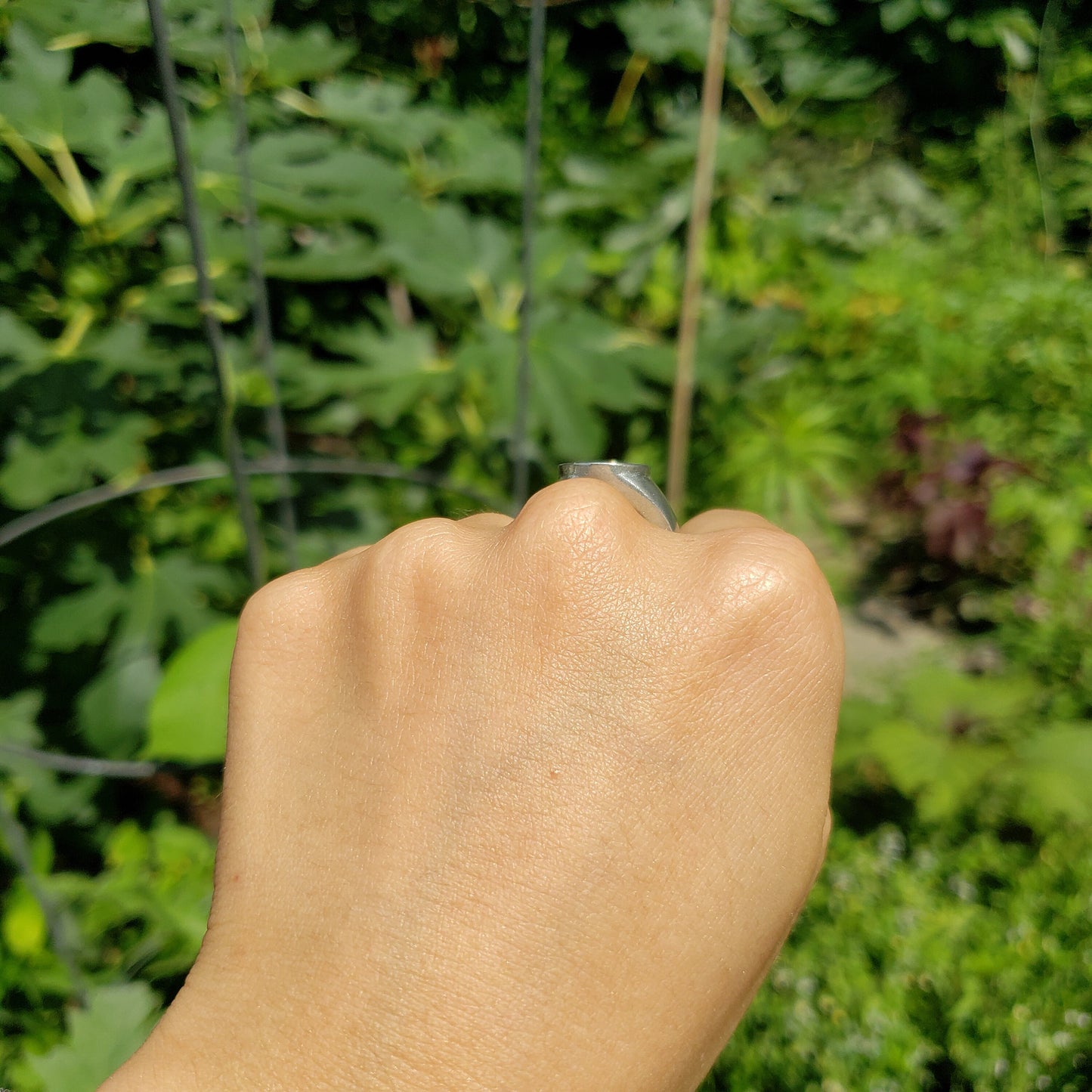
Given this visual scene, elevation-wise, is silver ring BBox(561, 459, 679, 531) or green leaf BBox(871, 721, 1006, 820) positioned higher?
silver ring BBox(561, 459, 679, 531)

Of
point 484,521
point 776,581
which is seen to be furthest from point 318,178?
point 776,581

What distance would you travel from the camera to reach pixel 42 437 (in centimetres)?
93

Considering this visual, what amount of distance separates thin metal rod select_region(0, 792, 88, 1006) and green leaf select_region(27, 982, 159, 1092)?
19cm

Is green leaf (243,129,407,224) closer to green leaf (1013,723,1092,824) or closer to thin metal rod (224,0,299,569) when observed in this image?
thin metal rod (224,0,299,569)

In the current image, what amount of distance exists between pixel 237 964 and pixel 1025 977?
1.20m

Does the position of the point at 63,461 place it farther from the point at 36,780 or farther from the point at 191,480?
the point at 36,780

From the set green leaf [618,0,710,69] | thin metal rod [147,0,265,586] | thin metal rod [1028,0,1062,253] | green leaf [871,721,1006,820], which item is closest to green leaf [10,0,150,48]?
thin metal rod [147,0,265,586]

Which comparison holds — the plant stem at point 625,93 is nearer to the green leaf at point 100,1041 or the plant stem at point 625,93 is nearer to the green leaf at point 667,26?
the green leaf at point 667,26

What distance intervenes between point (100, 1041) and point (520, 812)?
0.68 meters

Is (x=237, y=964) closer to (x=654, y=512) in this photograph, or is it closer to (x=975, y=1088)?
(x=654, y=512)

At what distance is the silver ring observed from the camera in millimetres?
418

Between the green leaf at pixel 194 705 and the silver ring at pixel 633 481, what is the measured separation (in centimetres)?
43

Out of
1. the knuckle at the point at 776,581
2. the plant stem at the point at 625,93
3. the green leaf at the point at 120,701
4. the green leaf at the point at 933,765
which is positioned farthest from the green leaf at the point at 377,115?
the green leaf at the point at 933,765

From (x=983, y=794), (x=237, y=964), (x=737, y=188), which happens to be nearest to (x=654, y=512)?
(x=237, y=964)
